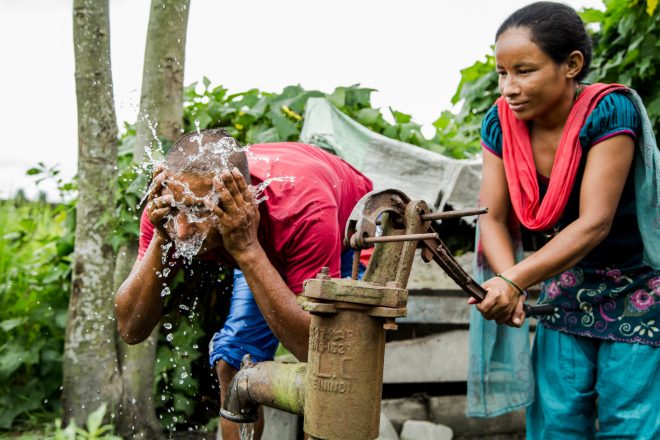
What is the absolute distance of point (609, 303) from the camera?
2438 mm

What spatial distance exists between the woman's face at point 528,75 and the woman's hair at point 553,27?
0.02 meters

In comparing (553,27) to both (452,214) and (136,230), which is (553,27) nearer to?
(452,214)

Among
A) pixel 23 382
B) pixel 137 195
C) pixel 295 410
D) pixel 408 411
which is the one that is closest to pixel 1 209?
pixel 23 382

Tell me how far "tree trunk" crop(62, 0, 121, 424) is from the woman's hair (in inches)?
89.4

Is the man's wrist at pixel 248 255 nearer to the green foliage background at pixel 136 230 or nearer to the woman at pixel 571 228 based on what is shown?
the woman at pixel 571 228

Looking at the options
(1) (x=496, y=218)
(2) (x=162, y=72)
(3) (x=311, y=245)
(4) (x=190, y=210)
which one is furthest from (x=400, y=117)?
(4) (x=190, y=210)

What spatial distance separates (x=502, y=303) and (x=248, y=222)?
79cm

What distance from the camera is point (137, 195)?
3781 millimetres

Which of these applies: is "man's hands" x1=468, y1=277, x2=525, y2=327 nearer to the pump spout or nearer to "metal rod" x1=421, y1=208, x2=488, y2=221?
"metal rod" x1=421, y1=208, x2=488, y2=221

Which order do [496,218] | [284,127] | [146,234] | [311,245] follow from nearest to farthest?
[311,245]
[146,234]
[496,218]
[284,127]

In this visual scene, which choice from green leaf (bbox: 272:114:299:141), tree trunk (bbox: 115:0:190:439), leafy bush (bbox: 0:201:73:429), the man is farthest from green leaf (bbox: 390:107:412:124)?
the man

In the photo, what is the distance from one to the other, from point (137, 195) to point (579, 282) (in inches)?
90.3

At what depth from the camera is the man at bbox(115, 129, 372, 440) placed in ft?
6.70

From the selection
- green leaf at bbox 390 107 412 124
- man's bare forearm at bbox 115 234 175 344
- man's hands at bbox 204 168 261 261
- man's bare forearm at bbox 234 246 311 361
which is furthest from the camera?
green leaf at bbox 390 107 412 124
